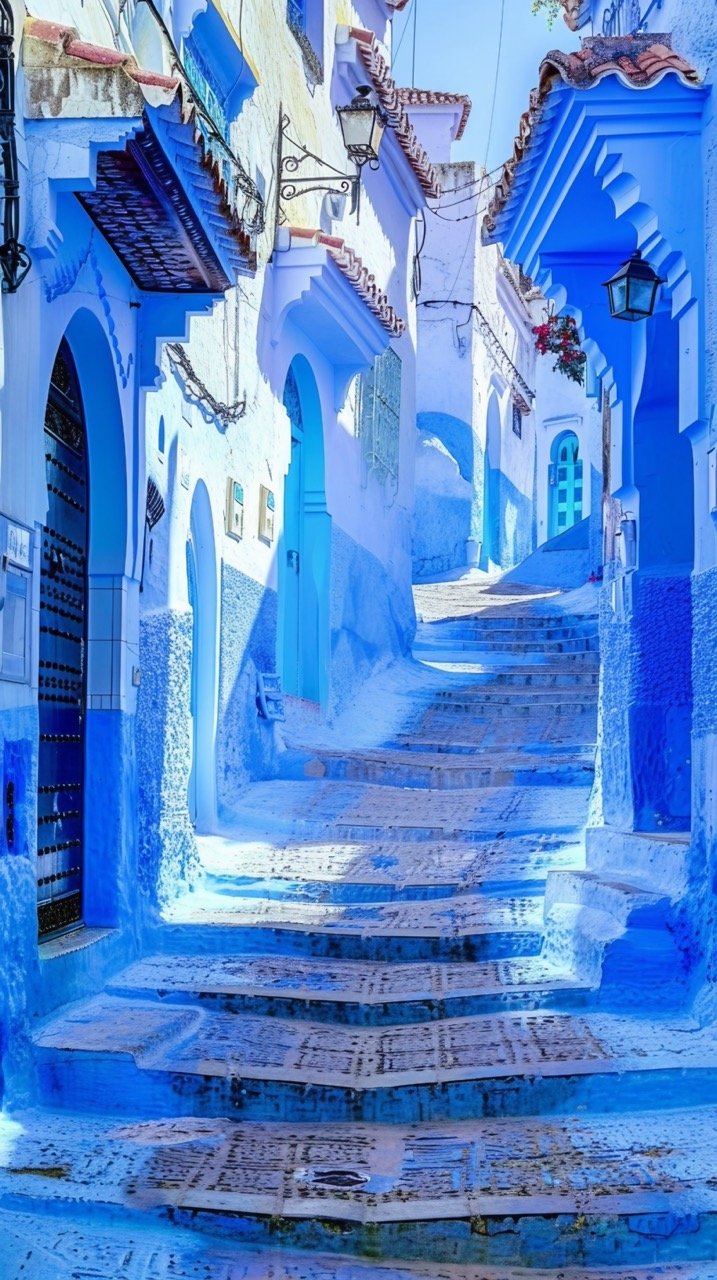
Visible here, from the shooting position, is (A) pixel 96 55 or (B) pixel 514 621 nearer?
(A) pixel 96 55

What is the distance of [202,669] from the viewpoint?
930cm

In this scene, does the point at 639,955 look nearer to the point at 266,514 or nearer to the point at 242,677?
the point at 242,677

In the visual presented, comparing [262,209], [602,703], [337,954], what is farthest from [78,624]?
[262,209]

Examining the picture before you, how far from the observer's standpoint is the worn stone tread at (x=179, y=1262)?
414 cm

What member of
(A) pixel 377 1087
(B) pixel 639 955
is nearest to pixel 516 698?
(B) pixel 639 955

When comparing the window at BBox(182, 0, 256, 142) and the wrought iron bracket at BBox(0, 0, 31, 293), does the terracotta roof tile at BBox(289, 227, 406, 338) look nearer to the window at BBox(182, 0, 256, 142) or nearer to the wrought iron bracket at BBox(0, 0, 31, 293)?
the window at BBox(182, 0, 256, 142)

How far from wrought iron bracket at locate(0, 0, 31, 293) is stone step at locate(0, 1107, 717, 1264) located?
114 inches

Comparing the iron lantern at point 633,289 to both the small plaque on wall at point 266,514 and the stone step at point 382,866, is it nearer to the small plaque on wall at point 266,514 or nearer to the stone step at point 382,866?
the stone step at point 382,866

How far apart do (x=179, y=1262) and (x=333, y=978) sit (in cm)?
261

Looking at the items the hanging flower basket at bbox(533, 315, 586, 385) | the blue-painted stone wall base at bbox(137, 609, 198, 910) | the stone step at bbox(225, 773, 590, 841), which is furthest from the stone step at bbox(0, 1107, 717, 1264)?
the hanging flower basket at bbox(533, 315, 586, 385)

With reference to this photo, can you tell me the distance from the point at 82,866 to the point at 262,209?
5.29 metres

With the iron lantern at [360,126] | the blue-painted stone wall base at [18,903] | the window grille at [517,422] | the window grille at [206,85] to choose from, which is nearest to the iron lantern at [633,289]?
the window grille at [206,85]

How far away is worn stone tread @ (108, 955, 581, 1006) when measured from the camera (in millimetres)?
6410

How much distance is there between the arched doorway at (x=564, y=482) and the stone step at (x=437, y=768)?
1926cm
